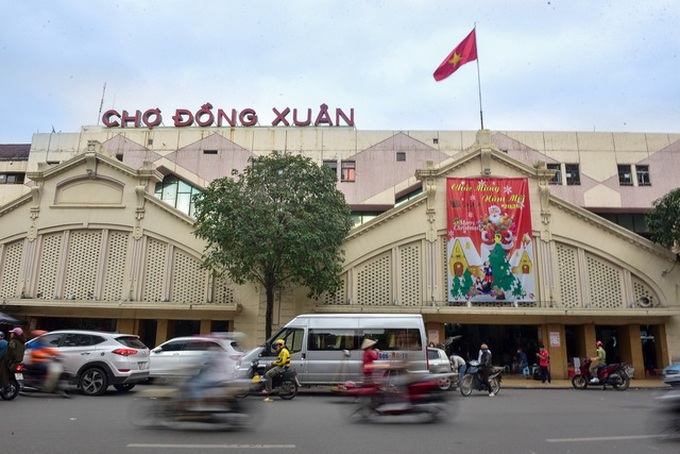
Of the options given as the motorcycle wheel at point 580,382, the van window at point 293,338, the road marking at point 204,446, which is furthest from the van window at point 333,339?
the motorcycle wheel at point 580,382

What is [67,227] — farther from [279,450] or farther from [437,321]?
[279,450]

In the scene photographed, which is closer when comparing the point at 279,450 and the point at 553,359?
the point at 279,450

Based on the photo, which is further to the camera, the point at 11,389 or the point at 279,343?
the point at 279,343

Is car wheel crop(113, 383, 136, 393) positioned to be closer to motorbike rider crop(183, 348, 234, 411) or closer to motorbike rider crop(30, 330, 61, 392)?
motorbike rider crop(30, 330, 61, 392)

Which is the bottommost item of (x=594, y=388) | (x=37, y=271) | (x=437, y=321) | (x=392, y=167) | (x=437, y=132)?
(x=594, y=388)

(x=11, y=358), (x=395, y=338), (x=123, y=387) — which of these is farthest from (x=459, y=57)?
(x=11, y=358)

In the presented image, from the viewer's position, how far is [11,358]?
37.2 feet

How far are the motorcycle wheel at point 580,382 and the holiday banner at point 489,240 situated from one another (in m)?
4.27

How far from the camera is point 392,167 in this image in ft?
109

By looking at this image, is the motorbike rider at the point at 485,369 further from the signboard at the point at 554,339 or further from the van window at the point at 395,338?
the signboard at the point at 554,339

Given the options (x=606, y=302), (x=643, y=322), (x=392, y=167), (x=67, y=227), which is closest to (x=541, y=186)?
(x=606, y=302)

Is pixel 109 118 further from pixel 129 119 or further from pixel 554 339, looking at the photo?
pixel 554 339

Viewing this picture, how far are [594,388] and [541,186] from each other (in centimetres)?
907

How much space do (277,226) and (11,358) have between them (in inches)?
374
